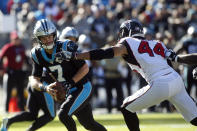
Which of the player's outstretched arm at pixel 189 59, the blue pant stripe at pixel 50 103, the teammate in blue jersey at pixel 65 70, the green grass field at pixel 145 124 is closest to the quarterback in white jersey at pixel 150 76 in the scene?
the player's outstretched arm at pixel 189 59

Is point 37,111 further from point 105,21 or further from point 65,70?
point 105,21

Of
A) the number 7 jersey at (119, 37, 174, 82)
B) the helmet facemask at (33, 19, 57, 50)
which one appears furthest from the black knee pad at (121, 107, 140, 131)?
the helmet facemask at (33, 19, 57, 50)

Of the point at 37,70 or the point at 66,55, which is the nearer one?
the point at 66,55

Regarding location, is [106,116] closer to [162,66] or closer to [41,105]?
[41,105]

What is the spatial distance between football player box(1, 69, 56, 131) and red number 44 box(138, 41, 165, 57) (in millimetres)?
1575

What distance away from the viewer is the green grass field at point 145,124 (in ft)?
31.5

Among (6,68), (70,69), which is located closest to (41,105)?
Answer: (70,69)

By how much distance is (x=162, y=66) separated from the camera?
632 centimetres

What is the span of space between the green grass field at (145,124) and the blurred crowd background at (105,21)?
4.29 feet

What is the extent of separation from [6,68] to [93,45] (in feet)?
9.26

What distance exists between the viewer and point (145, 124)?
10352 mm

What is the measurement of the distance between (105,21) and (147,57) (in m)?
9.27

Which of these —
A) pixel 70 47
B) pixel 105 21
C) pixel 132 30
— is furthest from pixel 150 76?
pixel 105 21

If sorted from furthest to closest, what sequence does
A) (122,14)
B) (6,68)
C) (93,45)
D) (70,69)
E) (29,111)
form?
(122,14) → (93,45) → (6,68) → (29,111) → (70,69)
